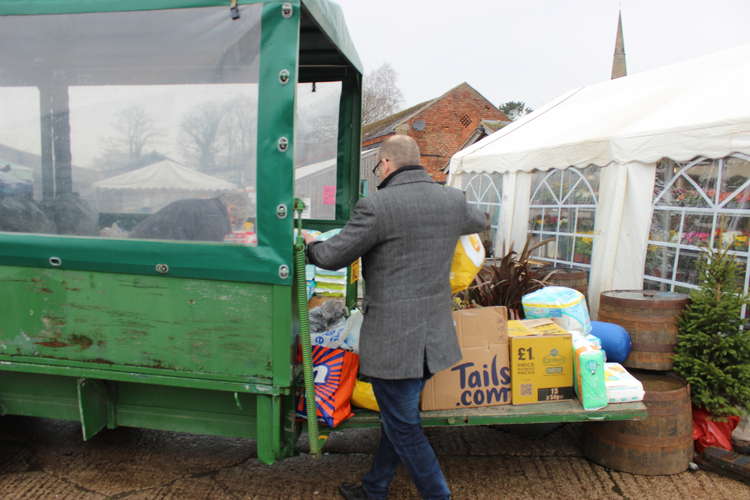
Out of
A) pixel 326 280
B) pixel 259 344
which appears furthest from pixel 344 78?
pixel 259 344

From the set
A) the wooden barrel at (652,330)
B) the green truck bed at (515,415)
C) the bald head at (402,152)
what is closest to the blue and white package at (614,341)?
the wooden barrel at (652,330)

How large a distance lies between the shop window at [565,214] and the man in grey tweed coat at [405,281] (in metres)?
3.89

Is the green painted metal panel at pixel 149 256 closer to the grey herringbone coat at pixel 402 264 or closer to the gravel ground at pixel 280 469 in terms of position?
the grey herringbone coat at pixel 402 264

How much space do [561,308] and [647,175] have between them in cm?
226

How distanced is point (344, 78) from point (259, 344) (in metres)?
2.50

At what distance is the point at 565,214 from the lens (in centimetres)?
665

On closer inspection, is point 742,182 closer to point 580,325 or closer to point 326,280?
point 580,325

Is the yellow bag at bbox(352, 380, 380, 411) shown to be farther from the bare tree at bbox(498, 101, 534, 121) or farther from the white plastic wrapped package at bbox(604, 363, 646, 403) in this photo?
the bare tree at bbox(498, 101, 534, 121)

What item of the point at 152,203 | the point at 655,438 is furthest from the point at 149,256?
the point at 655,438

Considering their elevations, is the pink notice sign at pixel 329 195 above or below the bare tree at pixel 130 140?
below

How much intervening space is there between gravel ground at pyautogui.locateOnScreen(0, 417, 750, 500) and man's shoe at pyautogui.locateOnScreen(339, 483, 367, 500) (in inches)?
5.2

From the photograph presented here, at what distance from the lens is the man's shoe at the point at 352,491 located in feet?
9.27

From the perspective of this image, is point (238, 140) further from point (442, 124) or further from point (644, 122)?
point (442, 124)

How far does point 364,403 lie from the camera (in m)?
2.69
